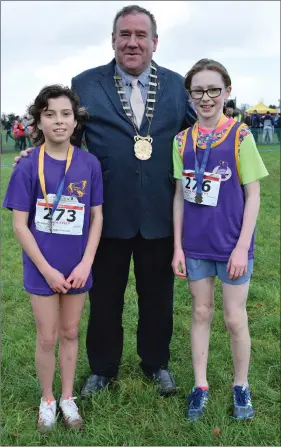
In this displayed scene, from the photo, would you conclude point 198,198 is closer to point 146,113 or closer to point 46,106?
point 146,113

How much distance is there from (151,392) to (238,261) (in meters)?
1.05

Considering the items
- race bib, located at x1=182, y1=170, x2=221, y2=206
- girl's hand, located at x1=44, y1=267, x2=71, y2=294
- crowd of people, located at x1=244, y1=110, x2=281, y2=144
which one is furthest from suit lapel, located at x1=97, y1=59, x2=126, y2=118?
Result: crowd of people, located at x1=244, y1=110, x2=281, y2=144

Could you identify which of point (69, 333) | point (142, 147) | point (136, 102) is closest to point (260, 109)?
point (136, 102)

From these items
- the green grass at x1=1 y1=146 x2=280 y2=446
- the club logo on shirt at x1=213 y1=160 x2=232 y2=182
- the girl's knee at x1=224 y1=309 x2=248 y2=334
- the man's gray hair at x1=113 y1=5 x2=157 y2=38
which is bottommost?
the green grass at x1=1 y1=146 x2=280 y2=446

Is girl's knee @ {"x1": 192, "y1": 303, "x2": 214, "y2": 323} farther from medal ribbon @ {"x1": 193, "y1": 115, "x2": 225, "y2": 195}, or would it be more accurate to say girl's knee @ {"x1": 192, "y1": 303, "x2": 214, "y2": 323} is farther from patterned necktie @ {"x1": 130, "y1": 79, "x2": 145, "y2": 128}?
patterned necktie @ {"x1": 130, "y1": 79, "x2": 145, "y2": 128}

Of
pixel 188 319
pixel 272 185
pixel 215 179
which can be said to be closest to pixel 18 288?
pixel 188 319

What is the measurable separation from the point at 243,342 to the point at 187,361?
0.81 meters

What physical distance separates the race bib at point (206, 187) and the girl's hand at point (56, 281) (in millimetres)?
763

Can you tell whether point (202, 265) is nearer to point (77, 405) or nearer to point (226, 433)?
point (226, 433)

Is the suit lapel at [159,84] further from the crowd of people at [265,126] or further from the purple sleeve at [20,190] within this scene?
the crowd of people at [265,126]

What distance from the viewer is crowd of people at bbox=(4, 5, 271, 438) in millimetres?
2492

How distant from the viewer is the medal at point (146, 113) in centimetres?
276

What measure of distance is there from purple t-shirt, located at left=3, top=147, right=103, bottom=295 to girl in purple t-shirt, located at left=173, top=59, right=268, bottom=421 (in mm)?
497

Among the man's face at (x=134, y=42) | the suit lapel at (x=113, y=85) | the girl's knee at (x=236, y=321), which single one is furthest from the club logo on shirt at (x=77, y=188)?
the girl's knee at (x=236, y=321)
